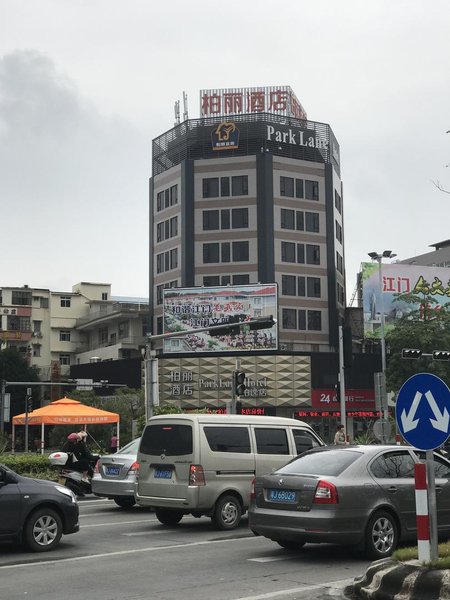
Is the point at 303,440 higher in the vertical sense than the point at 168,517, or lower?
higher

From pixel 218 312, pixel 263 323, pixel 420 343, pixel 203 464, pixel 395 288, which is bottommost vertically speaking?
pixel 203 464

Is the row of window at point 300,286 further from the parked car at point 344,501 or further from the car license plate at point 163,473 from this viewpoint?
the parked car at point 344,501

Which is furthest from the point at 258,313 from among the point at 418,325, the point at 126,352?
the point at 126,352

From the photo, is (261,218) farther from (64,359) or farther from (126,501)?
(126,501)

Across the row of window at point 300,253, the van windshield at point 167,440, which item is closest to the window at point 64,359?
the row of window at point 300,253

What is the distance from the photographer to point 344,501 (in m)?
10.8

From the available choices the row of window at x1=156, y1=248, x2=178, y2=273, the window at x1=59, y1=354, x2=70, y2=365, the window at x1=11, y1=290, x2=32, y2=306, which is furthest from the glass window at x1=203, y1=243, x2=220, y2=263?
the window at x1=11, y1=290, x2=32, y2=306

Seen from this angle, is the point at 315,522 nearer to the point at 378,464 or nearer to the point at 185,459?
the point at 378,464

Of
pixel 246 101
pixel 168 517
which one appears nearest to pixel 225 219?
pixel 246 101

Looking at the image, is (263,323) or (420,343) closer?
(263,323)

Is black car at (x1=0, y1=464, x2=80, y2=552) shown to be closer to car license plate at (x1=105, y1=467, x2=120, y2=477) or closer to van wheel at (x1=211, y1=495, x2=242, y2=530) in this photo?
van wheel at (x1=211, y1=495, x2=242, y2=530)

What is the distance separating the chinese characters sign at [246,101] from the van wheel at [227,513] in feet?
196

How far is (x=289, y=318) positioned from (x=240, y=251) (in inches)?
257

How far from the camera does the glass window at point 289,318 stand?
218 ft
